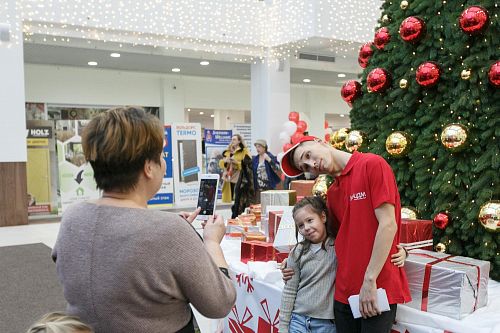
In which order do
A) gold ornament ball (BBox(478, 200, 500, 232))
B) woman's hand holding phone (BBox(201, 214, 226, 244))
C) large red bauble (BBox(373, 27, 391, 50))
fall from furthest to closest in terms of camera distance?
1. large red bauble (BBox(373, 27, 391, 50))
2. gold ornament ball (BBox(478, 200, 500, 232))
3. woman's hand holding phone (BBox(201, 214, 226, 244))

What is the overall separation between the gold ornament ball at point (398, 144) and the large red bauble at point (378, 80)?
0.38 metres

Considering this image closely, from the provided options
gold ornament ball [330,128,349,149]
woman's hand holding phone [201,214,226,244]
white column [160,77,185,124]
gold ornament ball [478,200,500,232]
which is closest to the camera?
woman's hand holding phone [201,214,226,244]

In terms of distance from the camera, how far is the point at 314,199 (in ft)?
6.90

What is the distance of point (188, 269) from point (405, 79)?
2.37 meters

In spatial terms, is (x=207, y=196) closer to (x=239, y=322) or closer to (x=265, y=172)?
(x=239, y=322)

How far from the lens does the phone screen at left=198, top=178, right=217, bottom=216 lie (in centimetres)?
263

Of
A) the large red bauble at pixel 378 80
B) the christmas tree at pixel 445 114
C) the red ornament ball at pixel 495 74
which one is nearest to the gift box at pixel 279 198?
the christmas tree at pixel 445 114

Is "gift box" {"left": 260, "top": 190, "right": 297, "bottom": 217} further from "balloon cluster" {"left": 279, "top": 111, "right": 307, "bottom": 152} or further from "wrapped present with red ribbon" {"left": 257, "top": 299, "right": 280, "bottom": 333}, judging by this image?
"balloon cluster" {"left": 279, "top": 111, "right": 307, "bottom": 152}

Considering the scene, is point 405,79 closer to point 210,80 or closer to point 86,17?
point 86,17

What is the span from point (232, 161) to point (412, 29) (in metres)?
5.72

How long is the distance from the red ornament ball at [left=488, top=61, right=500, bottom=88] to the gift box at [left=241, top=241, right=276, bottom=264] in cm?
156

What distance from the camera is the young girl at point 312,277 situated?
2.04 metres

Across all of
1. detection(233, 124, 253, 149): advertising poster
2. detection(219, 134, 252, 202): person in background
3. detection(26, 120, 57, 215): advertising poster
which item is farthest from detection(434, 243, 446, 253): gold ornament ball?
detection(233, 124, 253, 149): advertising poster

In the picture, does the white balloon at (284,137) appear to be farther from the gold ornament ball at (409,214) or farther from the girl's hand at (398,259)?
the girl's hand at (398,259)
